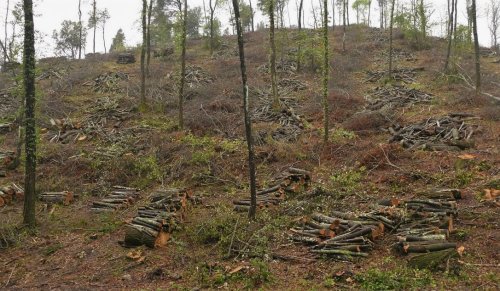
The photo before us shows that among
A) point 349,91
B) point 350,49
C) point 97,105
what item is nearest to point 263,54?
point 350,49

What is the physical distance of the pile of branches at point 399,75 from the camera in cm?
2750

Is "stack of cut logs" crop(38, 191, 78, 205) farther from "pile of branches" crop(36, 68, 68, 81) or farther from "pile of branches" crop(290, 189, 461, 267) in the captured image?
"pile of branches" crop(36, 68, 68, 81)

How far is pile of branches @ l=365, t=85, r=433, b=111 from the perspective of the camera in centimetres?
2120

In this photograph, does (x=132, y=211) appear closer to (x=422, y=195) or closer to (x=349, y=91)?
(x=422, y=195)

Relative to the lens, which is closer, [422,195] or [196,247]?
[196,247]

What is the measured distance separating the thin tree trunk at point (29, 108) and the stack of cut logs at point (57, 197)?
2132 mm

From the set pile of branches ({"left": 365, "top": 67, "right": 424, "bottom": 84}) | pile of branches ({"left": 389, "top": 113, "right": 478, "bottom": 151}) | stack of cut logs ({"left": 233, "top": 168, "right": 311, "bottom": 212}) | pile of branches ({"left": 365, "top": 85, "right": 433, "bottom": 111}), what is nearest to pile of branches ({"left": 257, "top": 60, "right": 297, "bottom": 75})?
pile of branches ({"left": 365, "top": 67, "right": 424, "bottom": 84})

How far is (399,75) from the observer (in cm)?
2820

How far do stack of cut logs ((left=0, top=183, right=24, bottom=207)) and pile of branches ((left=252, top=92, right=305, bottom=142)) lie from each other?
1042 cm

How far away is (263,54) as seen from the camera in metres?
36.3

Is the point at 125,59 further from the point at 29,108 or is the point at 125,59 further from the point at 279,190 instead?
the point at 279,190

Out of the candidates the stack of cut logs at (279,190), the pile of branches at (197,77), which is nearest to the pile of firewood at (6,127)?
the pile of branches at (197,77)

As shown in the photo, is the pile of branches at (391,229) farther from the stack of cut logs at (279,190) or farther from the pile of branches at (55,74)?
the pile of branches at (55,74)

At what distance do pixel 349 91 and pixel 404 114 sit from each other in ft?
18.6
